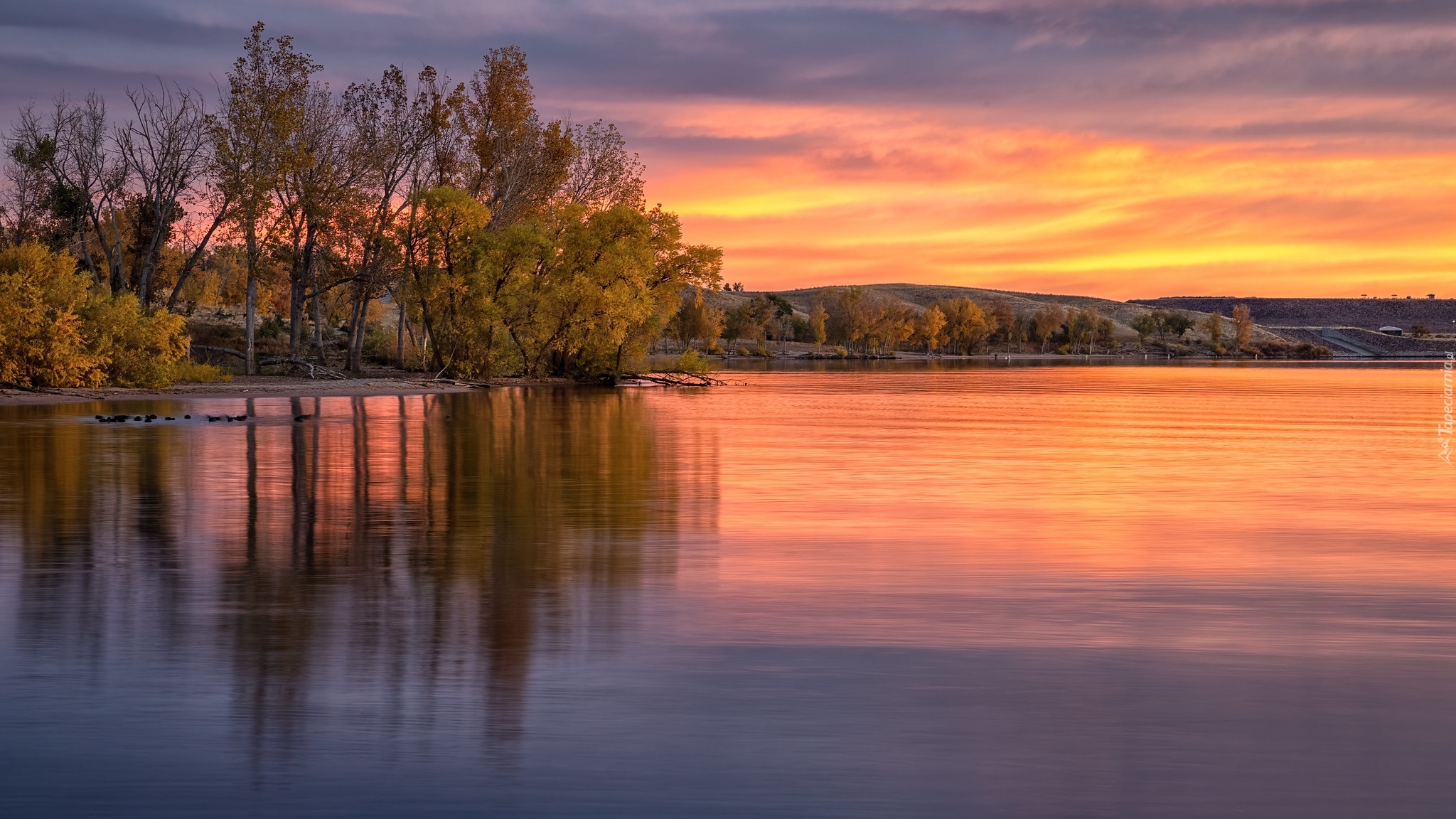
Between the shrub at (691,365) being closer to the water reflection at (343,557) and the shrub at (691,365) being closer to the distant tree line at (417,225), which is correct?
the distant tree line at (417,225)

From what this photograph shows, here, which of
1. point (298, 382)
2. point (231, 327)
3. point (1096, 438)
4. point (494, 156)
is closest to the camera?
point (1096, 438)

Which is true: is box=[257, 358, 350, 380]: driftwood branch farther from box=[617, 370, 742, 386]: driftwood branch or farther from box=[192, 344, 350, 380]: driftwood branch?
box=[617, 370, 742, 386]: driftwood branch

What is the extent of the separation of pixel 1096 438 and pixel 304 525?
2278cm

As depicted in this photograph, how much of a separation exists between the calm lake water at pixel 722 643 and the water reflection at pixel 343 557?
2.7 inches

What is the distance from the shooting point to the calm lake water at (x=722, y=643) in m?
7.29

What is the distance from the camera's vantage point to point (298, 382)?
64.2m

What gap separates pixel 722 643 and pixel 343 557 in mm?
5896

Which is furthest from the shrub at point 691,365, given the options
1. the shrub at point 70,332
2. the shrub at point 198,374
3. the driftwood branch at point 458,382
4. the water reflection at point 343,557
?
the water reflection at point 343,557

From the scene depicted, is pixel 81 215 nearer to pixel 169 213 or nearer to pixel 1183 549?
pixel 169 213

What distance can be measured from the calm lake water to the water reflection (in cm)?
7

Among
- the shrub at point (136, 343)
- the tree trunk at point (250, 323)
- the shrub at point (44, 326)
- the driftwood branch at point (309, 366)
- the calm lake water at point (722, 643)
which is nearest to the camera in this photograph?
the calm lake water at point (722, 643)

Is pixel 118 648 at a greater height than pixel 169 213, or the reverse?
pixel 169 213

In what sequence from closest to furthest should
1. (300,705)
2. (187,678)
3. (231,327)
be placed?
(300,705)
(187,678)
(231,327)

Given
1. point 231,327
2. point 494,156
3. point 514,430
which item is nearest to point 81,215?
point 231,327
